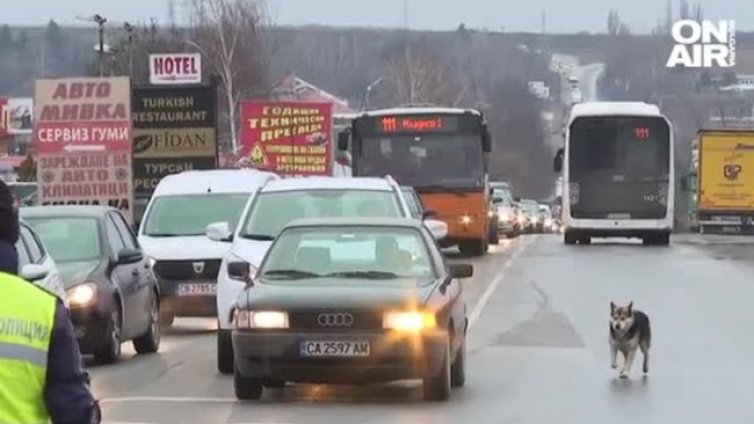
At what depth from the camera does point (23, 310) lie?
15.4 feet

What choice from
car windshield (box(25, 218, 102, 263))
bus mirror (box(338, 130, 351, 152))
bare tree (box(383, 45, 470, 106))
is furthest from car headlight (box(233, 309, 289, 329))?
bare tree (box(383, 45, 470, 106))

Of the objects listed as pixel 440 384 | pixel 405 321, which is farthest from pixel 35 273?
pixel 440 384

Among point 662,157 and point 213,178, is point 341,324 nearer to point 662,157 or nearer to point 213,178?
point 213,178

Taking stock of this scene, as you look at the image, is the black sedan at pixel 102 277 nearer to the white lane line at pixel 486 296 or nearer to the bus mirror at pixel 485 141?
the white lane line at pixel 486 296

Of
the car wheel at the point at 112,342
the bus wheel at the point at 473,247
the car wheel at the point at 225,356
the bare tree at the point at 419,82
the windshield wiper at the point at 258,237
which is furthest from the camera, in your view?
the bare tree at the point at 419,82

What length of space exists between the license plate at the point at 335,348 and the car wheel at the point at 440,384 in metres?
0.60

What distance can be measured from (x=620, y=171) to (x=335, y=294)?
3211cm

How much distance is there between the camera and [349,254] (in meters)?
13.9

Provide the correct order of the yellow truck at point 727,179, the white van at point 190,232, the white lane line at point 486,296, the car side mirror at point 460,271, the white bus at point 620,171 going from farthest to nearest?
the yellow truck at point 727,179 < the white bus at point 620,171 < the white lane line at point 486,296 < the white van at point 190,232 < the car side mirror at point 460,271

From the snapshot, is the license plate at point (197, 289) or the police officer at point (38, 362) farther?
the license plate at point (197, 289)

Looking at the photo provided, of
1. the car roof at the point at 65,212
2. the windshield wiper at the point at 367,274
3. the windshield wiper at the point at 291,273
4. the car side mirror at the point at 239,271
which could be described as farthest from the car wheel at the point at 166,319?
the windshield wiper at the point at 367,274

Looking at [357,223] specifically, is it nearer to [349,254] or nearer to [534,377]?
[349,254]

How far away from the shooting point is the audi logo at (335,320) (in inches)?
500

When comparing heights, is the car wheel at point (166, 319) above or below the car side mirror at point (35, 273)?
below
